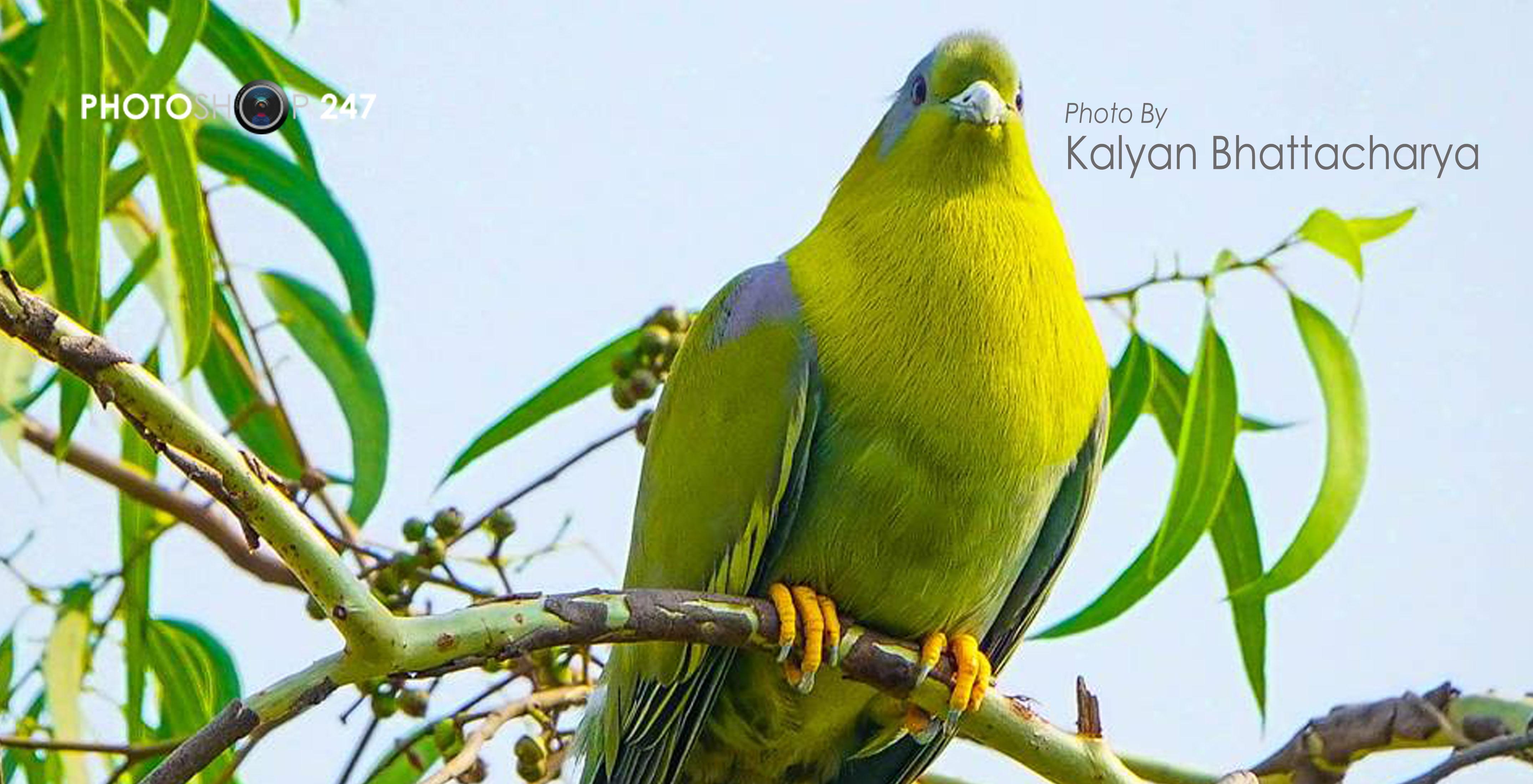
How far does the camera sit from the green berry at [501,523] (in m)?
2.68

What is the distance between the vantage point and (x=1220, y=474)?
2721mm

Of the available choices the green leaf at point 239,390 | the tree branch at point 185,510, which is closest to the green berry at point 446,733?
the tree branch at point 185,510

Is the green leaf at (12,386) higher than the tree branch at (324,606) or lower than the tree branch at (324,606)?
higher

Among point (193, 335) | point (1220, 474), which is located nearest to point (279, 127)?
point (193, 335)

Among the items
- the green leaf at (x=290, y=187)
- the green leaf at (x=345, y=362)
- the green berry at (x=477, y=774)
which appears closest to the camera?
the green berry at (x=477, y=774)

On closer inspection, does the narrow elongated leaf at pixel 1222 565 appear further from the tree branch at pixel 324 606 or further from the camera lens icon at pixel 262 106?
the camera lens icon at pixel 262 106

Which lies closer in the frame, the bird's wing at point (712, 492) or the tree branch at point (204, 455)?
the tree branch at point (204, 455)

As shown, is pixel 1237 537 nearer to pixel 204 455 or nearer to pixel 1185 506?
pixel 1185 506

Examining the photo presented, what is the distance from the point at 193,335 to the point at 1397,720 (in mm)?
1535

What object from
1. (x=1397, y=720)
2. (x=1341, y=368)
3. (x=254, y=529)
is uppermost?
(x=1341, y=368)

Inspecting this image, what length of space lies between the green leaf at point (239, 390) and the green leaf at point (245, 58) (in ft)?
0.85

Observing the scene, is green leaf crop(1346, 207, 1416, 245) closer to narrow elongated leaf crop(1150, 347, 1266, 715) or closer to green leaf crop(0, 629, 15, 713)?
narrow elongated leaf crop(1150, 347, 1266, 715)

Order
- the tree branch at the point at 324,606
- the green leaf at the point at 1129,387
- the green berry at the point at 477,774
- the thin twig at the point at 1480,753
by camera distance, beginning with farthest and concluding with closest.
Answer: the green leaf at the point at 1129,387, the green berry at the point at 477,774, the thin twig at the point at 1480,753, the tree branch at the point at 324,606

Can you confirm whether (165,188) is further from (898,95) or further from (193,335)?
(898,95)
